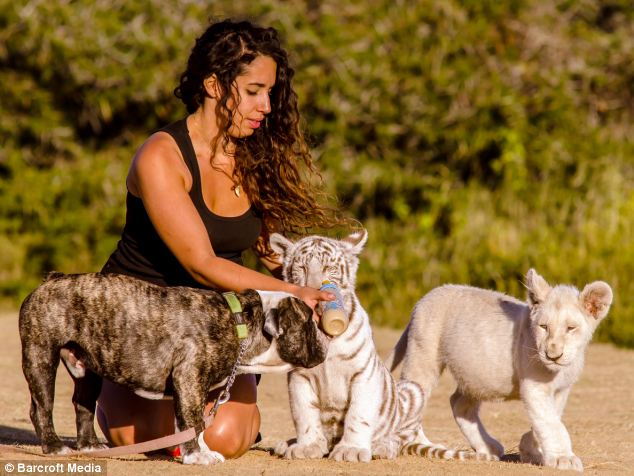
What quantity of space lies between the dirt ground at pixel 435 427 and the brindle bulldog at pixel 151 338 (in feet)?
1.13

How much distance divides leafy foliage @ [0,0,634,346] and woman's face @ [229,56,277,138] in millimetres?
6962

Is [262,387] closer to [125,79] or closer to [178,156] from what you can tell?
[178,156]

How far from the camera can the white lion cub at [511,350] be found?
5512 millimetres

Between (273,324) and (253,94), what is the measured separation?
1408mm

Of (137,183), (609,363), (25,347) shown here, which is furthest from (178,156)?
(609,363)

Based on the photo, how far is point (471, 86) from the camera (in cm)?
1347

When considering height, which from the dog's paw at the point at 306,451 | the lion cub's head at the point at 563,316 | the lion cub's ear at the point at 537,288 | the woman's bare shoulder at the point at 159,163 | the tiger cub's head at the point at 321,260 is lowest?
the dog's paw at the point at 306,451

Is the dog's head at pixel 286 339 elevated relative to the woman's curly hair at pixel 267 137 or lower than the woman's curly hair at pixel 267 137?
lower

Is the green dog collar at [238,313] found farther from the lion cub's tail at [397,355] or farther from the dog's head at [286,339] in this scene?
the lion cub's tail at [397,355]

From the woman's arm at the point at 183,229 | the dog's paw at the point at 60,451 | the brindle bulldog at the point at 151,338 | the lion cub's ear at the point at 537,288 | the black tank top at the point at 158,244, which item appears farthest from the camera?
the black tank top at the point at 158,244

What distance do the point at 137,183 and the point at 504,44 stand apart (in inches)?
383

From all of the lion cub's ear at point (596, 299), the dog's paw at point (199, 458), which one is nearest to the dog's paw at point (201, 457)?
the dog's paw at point (199, 458)

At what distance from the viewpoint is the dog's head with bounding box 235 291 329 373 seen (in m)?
4.95

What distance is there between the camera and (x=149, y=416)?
594 centimetres
